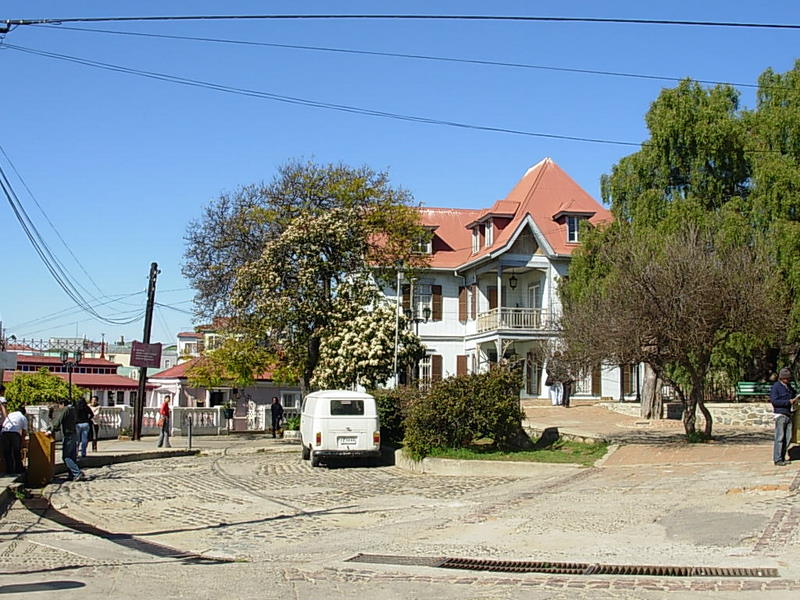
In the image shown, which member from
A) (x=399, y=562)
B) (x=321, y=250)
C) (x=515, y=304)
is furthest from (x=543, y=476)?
(x=515, y=304)

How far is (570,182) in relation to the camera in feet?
150

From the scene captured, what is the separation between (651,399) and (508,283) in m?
14.2

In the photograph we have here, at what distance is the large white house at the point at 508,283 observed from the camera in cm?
4078

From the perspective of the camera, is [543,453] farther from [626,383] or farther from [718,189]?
[626,383]

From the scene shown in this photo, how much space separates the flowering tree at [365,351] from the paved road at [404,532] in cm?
1118

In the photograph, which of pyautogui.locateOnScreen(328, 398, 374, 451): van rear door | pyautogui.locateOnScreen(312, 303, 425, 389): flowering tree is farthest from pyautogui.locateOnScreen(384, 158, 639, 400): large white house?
pyautogui.locateOnScreen(328, 398, 374, 451): van rear door

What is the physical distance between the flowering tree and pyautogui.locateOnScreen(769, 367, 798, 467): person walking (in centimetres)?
1612

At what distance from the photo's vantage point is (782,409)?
612 inches

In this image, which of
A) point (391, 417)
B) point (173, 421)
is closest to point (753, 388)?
point (391, 417)

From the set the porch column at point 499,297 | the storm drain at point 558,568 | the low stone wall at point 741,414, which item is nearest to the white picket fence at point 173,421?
the porch column at point 499,297

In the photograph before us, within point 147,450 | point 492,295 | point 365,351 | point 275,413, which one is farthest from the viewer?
point 492,295

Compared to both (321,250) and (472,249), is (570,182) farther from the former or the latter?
(321,250)

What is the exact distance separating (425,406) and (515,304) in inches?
894

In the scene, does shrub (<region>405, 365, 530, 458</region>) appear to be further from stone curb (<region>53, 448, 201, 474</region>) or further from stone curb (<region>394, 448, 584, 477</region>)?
stone curb (<region>53, 448, 201, 474</region>)
